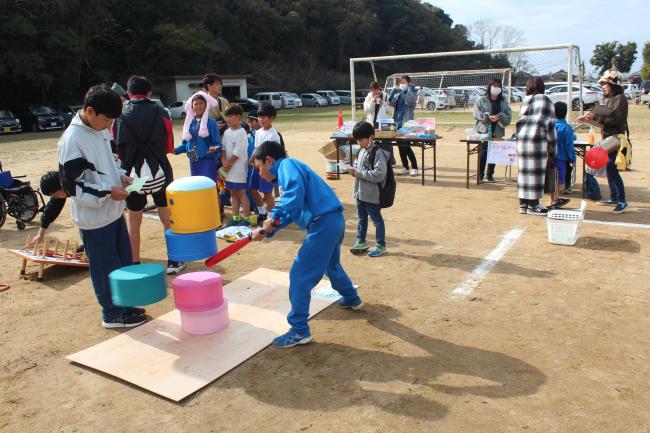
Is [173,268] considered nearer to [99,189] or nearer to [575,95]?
[99,189]

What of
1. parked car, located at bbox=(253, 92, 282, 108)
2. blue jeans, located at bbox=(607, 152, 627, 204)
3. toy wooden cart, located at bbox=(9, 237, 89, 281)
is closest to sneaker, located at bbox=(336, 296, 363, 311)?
toy wooden cart, located at bbox=(9, 237, 89, 281)

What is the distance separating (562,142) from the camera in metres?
7.88

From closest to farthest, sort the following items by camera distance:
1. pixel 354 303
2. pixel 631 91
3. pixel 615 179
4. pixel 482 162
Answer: pixel 354 303 → pixel 615 179 → pixel 482 162 → pixel 631 91

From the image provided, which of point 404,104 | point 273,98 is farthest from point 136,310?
point 273,98

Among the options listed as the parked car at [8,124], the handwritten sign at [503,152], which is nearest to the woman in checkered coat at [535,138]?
the handwritten sign at [503,152]

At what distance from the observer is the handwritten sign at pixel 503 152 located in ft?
29.5

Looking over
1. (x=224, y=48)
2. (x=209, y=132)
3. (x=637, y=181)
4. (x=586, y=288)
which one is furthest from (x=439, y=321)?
(x=224, y=48)

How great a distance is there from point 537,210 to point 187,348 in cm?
554

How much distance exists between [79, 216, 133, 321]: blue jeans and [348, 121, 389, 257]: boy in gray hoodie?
2.41 m

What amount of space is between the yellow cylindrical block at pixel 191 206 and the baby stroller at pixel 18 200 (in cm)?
493

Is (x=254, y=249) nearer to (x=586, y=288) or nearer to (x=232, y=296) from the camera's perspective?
(x=232, y=296)

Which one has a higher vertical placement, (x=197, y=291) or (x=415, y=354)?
(x=197, y=291)

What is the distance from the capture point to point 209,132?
6.72m

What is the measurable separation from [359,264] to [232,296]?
149 cm
